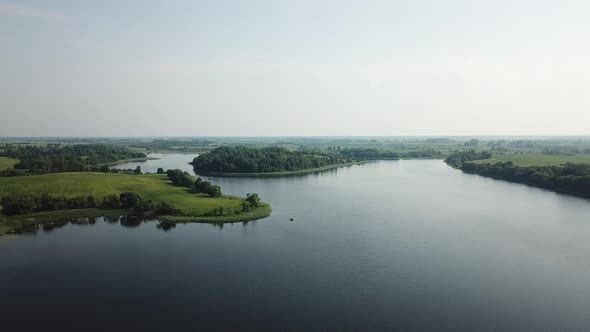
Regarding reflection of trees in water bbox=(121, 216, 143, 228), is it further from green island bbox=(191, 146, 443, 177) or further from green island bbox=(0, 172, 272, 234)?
green island bbox=(191, 146, 443, 177)

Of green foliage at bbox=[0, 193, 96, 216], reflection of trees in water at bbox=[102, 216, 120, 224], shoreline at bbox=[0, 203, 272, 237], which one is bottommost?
reflection of trees in water at bbox=[102, 216, 120, 224]

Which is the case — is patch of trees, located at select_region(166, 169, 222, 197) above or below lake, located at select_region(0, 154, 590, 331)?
above

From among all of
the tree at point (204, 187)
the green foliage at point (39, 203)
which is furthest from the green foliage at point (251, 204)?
the green foliage at point (39, 203)

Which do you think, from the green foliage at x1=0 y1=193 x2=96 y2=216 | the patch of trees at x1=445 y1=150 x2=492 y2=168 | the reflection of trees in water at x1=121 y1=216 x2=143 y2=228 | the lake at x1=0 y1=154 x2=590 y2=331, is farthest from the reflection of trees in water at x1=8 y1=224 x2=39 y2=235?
the patch of trees at x1=445 y1=150 x2=492 y2=168

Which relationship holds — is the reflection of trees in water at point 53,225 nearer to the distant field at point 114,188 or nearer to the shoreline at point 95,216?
the shoreline at point 95,216

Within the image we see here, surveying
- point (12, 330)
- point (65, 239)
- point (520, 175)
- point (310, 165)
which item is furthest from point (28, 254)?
point (520, 175)

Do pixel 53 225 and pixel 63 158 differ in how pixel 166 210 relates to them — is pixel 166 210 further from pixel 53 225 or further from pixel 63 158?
pixel 63 158

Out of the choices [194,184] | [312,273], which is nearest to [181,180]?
[194,184]

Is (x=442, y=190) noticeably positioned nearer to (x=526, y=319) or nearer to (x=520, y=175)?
(x=520, y=175)
